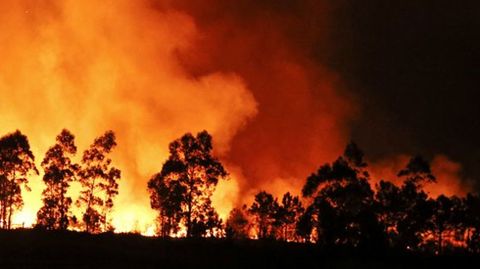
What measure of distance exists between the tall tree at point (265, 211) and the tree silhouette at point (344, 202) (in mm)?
29924

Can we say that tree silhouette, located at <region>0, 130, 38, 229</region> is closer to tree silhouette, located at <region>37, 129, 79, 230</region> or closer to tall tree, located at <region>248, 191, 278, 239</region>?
tree silhouette, located at <region>37, 129, 79, 230</region>

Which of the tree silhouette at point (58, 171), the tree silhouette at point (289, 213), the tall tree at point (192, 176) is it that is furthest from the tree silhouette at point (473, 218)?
the tree silhouette at point (58, 171)

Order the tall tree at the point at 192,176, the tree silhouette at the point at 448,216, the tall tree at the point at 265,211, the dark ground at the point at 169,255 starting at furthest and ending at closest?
the tall tree at the point at 265,211
the tree silhouette at the point at 448,216
the tall tree at the point at 192,176
the dark ground at the point at 169,255

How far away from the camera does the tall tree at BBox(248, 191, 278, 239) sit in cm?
11869

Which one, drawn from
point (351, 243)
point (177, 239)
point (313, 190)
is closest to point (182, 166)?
point (177, 239)

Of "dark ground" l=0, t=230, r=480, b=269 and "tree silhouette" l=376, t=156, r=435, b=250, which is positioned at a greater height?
"tree silhouette" l=376, t=156, r=435, b=250

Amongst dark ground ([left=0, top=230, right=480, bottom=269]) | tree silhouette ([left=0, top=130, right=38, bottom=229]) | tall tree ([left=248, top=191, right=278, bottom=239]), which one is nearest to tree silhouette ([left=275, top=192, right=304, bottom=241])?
tall tree ([left=248, top=191, right=278, bottom=239])

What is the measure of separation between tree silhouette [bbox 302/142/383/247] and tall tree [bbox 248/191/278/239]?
29.9 m

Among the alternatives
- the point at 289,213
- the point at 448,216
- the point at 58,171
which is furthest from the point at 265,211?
the point at 58,171

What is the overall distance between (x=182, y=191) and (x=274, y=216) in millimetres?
37965

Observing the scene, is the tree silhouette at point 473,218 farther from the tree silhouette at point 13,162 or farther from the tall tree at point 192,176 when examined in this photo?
A: the tree silhouette at point 13,162

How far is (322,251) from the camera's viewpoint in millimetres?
82625

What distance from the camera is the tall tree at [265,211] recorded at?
119 meters

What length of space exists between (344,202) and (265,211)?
34.9 meters
